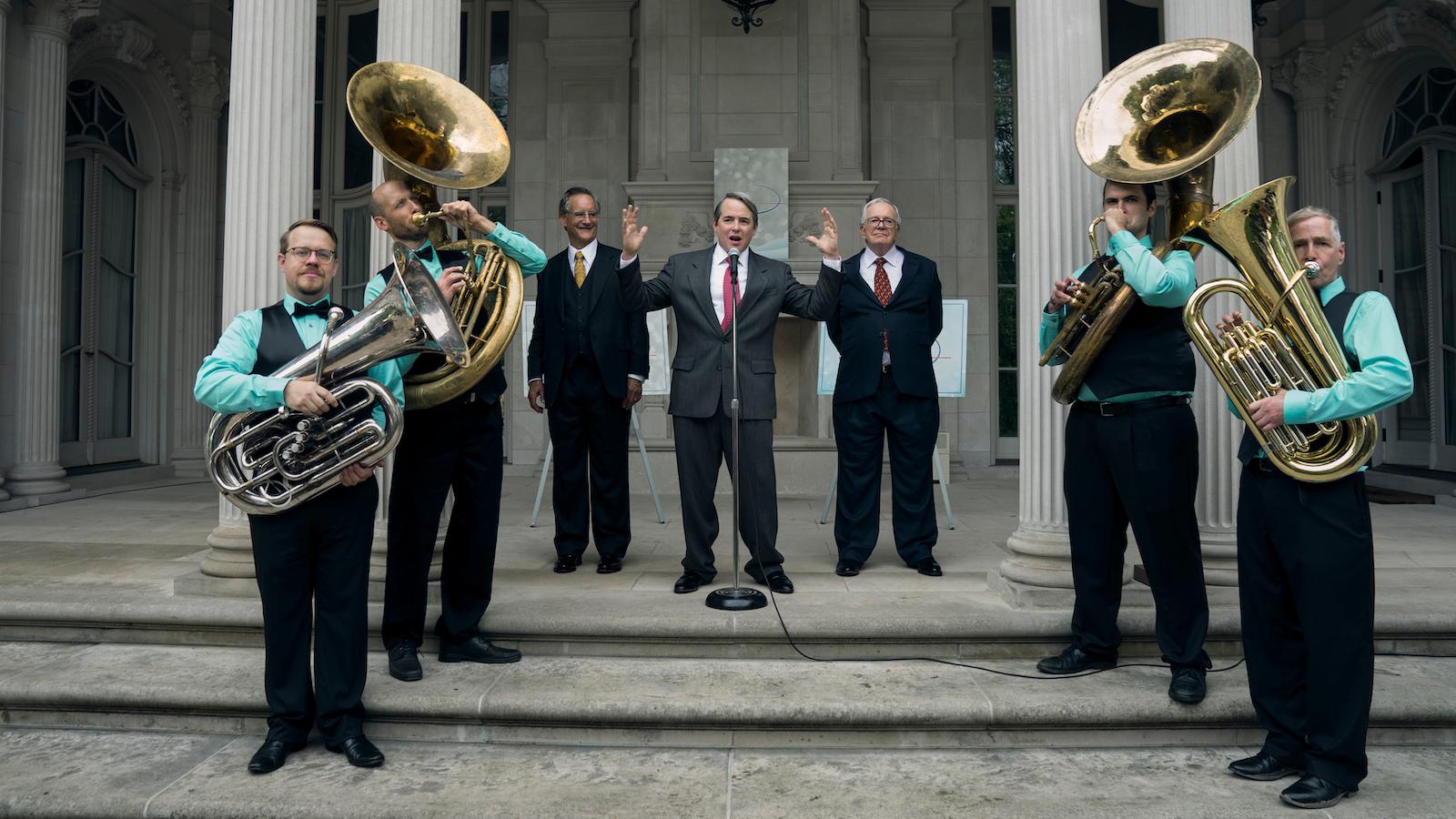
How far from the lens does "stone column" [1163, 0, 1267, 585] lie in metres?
4.02

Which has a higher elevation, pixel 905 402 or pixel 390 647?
pixel 905 402

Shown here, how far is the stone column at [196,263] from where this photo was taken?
32.5ft

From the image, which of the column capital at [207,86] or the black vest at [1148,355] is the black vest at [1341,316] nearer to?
the black vest at [1148,355]

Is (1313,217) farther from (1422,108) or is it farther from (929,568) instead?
(1422,108)

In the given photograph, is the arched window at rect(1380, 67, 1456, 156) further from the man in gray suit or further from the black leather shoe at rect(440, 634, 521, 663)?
the black leather shoe at rect(440, 634, 521, 663)

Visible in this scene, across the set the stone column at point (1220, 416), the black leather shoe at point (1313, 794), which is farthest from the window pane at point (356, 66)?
the black leather shoe at point (1313, 794)

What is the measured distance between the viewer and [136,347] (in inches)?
384

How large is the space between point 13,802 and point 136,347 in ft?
27.5

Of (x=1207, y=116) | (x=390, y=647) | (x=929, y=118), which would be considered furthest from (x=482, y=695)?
(x=929, y=118)

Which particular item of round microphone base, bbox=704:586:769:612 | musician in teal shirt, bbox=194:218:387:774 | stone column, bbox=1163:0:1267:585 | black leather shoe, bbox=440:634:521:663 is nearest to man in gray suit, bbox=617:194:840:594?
round microphone base, bbox=704:586:769:612

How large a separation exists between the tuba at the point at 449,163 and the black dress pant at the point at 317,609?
0.52 meters

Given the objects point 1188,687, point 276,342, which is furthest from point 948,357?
point 276,342

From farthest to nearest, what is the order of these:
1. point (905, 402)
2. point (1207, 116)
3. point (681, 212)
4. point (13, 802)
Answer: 1. point (681, 212)
2. point (905, 402)
3. point (1207, 116)
4. point (13, 802)

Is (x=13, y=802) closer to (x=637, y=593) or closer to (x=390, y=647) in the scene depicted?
(x=390, y=647)
